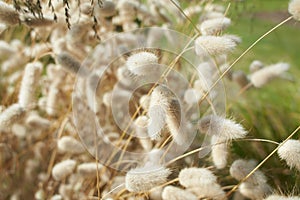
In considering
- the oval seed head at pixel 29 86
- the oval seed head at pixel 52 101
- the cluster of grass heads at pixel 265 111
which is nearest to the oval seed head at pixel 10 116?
the oval seed head at pixel 29 86

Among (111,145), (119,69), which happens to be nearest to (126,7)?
(119,69)

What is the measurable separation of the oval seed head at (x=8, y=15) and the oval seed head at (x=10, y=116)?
0.34 metres

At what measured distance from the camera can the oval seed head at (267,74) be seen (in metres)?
2.26

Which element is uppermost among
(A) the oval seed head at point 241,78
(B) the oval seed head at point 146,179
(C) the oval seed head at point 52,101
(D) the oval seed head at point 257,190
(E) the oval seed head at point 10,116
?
(C) the oval seed head at point 52,101

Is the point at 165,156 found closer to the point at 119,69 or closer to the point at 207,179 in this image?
the point at 207,179

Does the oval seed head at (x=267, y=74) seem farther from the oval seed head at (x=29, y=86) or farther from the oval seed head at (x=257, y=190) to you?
the oval seed head at (x=29, y=86)

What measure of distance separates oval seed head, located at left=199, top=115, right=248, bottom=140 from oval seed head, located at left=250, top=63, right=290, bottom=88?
707mm

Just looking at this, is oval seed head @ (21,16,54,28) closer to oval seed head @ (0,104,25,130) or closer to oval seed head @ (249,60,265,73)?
oval seed head @ (0,104,25,130)

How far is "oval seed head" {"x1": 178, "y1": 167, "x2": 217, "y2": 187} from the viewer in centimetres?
164

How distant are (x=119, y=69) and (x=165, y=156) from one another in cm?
69

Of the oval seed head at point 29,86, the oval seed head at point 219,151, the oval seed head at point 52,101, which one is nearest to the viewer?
the oval seed head at point 219,151

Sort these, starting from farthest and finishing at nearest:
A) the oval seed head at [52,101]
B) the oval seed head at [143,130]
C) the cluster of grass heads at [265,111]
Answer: the cluster of grass heads at [265,111] < the oval seed head at [52,101] < the oval seed head at [143,130]

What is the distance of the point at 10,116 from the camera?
197 centimetres

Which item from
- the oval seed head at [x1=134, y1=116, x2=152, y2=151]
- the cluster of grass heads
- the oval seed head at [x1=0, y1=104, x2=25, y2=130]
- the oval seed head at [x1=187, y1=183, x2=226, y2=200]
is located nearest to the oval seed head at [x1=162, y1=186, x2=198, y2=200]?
the oval seed head at [x1=187, y1=183, x2=226, y2=200]
